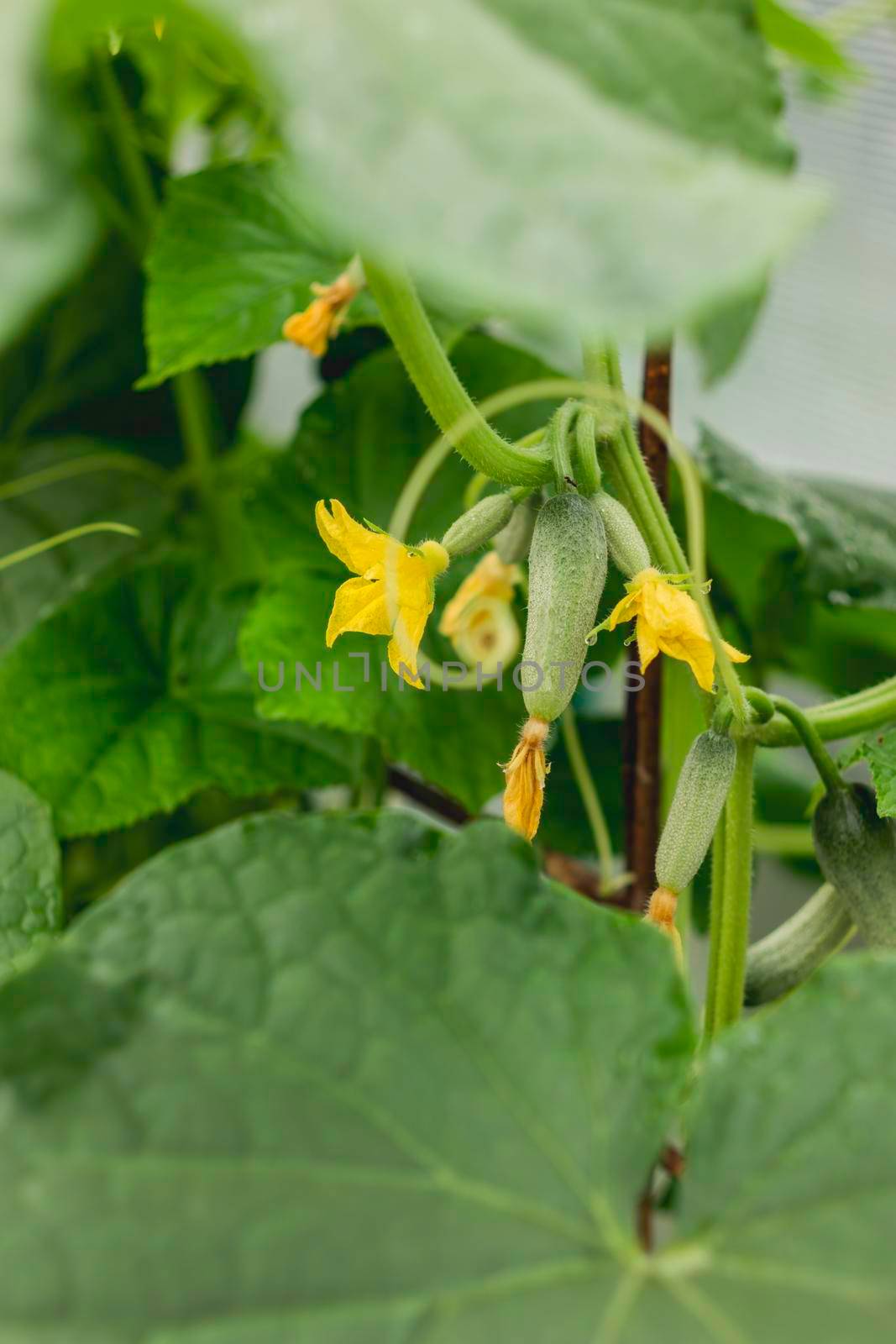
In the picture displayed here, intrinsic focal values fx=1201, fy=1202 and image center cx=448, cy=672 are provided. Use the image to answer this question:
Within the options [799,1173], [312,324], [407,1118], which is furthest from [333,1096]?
[312,324]

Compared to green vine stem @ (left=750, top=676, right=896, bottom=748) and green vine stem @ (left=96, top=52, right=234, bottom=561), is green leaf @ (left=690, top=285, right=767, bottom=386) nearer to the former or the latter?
green vine stem @ (left=750, top=676, right=896, bottom=748)

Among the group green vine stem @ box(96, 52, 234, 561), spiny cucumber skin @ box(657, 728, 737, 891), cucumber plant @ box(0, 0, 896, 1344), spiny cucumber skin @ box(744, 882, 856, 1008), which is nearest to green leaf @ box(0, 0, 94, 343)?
cucumber plant @ box(0, 0, 896, 1344)

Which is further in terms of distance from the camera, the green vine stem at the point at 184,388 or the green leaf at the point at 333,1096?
the green vine stem at the point at 184,388

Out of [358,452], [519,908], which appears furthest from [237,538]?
[519,908]

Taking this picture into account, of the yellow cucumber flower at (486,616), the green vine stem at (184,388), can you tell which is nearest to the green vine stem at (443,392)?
the yellow cucumber flower at (486,616)

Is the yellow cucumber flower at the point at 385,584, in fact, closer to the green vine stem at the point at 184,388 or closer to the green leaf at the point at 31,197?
the green leaf at the point at 31,197

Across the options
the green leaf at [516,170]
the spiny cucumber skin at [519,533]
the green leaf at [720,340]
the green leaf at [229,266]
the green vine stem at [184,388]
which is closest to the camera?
the green leaf at [516,170]

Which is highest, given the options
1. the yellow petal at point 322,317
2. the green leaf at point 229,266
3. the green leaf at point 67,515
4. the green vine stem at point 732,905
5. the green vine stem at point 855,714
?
the yellow petal at point 322,317

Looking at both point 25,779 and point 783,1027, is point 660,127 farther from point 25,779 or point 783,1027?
point 25,779
